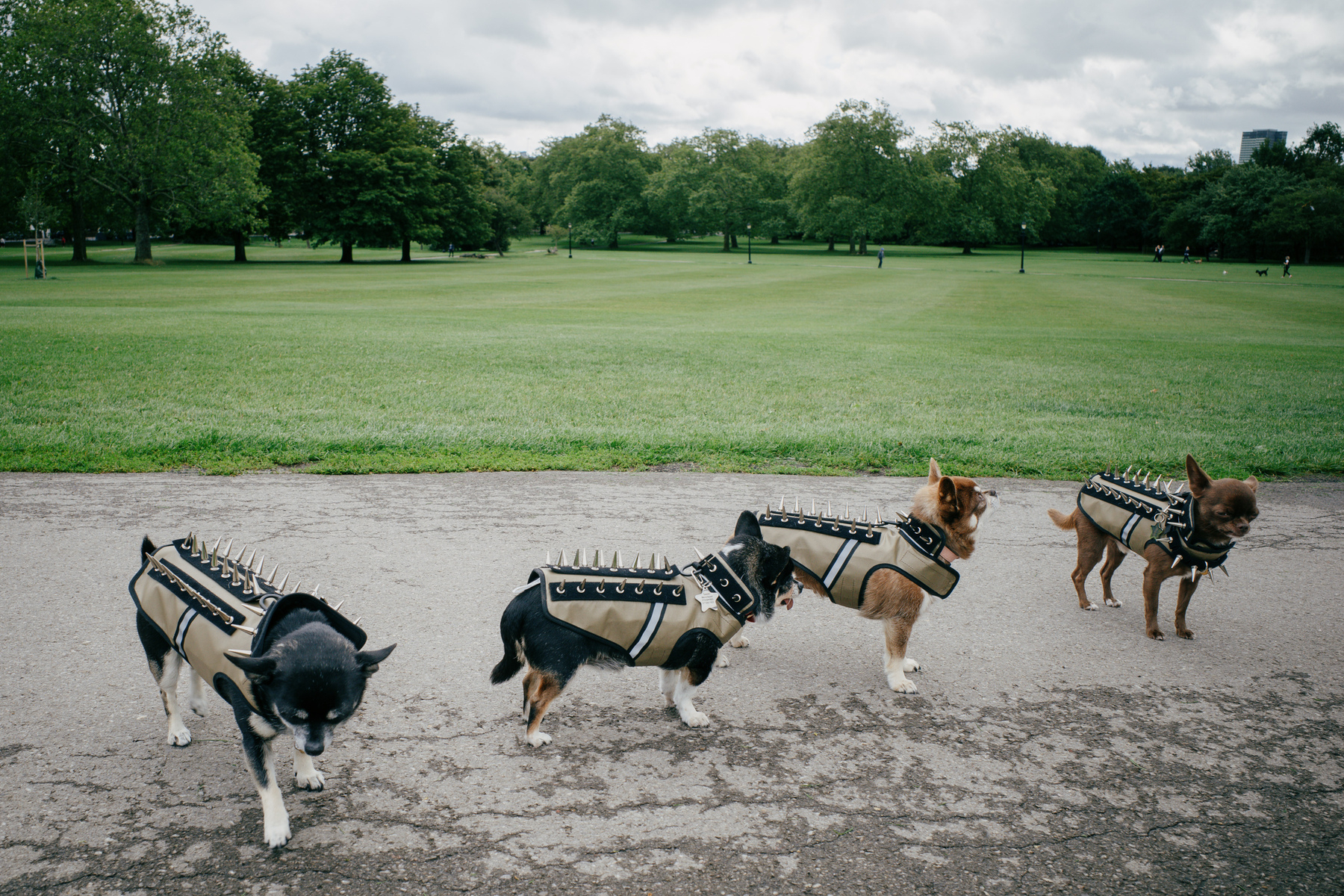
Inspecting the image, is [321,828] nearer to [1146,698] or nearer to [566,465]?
[1146,698]

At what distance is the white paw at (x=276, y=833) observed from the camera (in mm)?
2977

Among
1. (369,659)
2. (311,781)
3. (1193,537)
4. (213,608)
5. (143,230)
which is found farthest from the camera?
(143,230)

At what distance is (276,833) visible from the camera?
298 cm

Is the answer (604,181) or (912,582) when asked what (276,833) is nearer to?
(912,582)

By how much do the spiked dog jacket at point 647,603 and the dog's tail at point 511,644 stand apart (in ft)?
0.50

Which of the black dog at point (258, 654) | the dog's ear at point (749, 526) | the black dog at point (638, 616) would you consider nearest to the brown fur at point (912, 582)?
the dog's ear at point (749, 526)

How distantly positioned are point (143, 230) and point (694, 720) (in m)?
61.1

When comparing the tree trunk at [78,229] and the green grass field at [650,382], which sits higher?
the tree trunk at [78,229]

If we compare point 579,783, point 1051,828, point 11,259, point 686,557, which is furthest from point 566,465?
point 11,259

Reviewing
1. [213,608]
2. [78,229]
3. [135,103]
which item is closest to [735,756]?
[213,608]

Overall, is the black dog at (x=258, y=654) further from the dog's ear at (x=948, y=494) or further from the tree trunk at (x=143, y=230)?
the tree trunk at (x=143, y=230)

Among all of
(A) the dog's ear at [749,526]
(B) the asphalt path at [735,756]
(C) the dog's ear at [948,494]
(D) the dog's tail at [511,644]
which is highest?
(C) the dog's ear at [948,494]

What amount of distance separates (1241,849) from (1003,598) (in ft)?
7.85

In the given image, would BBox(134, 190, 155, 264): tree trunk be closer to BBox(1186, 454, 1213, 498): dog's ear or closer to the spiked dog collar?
the spiked dog collar
